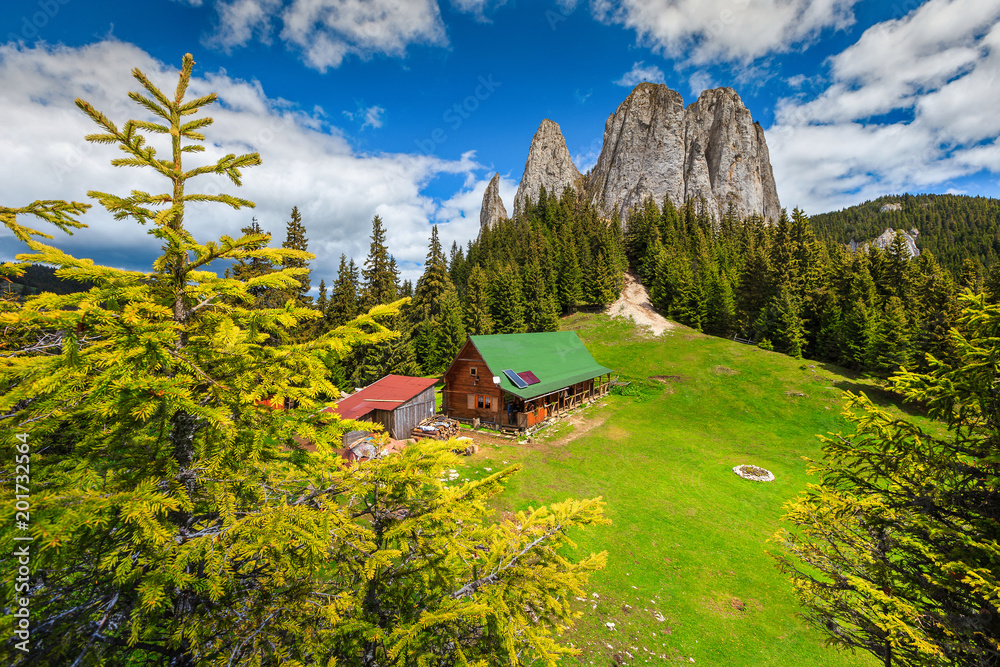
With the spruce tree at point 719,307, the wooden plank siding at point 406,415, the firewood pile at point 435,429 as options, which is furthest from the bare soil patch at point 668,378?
the wooden plank siding at point 406,415

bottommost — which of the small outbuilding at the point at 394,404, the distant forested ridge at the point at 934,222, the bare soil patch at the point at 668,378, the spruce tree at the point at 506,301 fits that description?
the bare soil patch at the point at 668,378

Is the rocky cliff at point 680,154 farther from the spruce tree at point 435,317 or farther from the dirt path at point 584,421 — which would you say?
the dirt path at point 584,421

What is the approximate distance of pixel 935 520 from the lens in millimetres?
6117

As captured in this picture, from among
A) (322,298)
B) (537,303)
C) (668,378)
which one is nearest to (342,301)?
(322,298)

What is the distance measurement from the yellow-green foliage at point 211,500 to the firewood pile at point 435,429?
17973 mm

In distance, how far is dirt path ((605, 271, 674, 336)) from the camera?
52.1 metres

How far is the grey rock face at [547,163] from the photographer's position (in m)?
124

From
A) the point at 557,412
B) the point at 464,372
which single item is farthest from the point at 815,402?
the point at 464,372

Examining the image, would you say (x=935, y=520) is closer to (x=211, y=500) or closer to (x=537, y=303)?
(x=211, y=500)

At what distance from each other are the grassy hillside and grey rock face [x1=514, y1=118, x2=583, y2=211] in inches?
3906

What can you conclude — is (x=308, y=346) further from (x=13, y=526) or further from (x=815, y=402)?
(x=815, y=402)

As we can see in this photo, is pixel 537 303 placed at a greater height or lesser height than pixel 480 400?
greater

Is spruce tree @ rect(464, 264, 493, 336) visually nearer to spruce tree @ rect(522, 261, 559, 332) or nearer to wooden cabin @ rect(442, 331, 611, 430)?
spruce tree @ rect(522, 261, 559, 332)

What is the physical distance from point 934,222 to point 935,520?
220 meters
